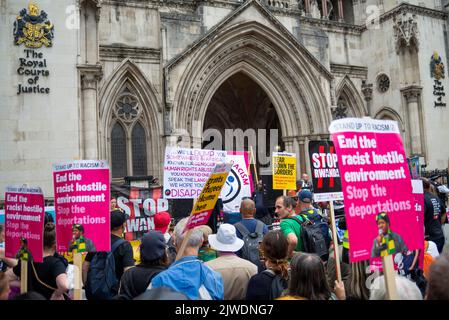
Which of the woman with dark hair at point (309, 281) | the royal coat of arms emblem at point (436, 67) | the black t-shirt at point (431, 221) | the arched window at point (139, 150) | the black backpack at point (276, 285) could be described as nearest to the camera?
the woman with dark hair at point (309, 281)

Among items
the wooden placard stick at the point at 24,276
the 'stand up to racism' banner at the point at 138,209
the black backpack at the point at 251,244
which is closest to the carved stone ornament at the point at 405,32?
the 'stand up to racism' banner at the point at 138,209

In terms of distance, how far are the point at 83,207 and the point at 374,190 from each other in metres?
2.79

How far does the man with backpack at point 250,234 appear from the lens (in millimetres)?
5301

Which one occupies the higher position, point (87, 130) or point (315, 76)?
point (315, 76)

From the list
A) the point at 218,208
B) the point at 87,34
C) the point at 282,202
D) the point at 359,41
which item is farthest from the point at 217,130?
the point at 282,202

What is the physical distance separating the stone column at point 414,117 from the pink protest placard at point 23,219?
1913cm

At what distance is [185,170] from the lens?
811cm

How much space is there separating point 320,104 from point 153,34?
765 centimetres

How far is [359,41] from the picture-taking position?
22938mm

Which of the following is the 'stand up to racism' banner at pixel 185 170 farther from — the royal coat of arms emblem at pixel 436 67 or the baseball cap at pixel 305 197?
the royal coat of arms emblem at pixel 436 67

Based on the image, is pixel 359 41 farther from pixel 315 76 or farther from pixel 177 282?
pixel 177 282

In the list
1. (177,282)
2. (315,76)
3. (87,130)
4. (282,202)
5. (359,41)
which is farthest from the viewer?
(359,41)

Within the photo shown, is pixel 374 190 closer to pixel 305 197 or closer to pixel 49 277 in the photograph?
pixel 305 197

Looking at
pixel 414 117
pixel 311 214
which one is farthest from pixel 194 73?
pixel 311 214
